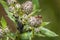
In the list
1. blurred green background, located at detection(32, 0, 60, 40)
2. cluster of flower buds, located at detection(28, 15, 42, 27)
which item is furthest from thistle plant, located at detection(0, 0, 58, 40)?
blurred green background, located at detection(32, 0, 60, 40)

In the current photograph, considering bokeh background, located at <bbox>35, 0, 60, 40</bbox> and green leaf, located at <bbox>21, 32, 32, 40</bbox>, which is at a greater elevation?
bokeh background, located at <bbox>35, 0, 60, 40</bbox>

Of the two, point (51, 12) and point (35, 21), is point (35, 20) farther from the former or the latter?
point (51, 12)

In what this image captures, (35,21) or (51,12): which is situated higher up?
(51,12)

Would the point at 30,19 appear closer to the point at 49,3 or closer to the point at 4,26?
the point at 4,26

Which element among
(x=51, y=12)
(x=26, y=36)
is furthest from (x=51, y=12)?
(x=26, y=36)

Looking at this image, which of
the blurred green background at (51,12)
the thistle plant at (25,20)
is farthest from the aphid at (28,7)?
the blurred green background at (51,12)

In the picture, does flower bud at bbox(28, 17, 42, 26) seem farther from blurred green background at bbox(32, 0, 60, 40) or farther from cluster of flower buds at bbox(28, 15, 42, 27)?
blurred green background at bbox(32, 0, 60, 40)

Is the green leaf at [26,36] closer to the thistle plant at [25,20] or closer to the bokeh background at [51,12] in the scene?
the thistle plant at [25,20]

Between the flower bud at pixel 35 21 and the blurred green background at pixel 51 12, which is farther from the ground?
the blurred green background at pixel 51 12

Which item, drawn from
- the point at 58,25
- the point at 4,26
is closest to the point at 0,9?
the point at 4,26
